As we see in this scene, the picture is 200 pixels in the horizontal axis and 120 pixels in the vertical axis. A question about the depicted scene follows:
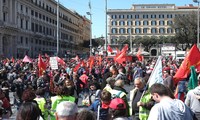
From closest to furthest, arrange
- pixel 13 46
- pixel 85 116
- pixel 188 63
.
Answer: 1. pixel 85 116
2. pixel 188 63
3. pixel 13 46

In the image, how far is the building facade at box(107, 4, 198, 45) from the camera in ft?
347

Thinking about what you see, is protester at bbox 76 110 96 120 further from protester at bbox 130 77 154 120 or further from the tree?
the tree

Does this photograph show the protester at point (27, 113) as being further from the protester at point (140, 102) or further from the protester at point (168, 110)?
the protester at point (140, 102)

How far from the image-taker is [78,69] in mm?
20469

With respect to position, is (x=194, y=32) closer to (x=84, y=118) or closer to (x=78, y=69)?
(x=78, y=69)

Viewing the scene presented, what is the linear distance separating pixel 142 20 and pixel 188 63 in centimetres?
9837

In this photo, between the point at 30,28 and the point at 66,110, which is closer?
the point at 66,110

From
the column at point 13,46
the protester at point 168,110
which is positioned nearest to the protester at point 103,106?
the protester at point 168,110

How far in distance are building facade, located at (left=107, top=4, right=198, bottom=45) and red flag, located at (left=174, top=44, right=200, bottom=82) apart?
95100mm

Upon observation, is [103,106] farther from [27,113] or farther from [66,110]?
[66,110]

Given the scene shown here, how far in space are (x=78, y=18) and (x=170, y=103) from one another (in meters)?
110

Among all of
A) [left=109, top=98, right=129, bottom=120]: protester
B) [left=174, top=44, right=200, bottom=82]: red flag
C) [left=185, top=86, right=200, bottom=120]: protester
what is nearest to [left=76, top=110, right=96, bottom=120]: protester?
[left=109, top=98, right=129, bottom=120]: protester

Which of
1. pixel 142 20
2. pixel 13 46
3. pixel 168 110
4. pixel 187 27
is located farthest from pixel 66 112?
pixel 142 20

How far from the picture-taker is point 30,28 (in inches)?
2517
